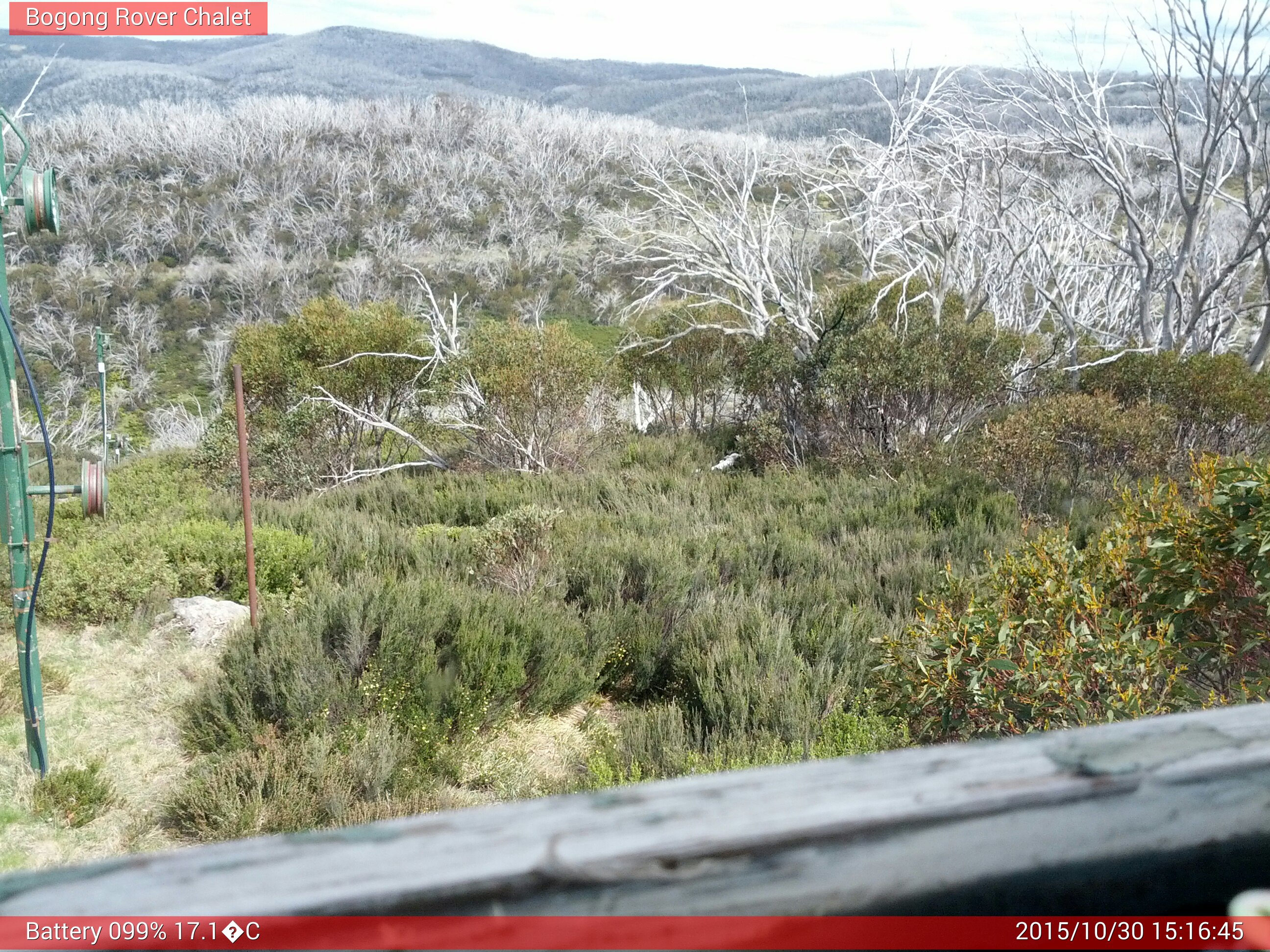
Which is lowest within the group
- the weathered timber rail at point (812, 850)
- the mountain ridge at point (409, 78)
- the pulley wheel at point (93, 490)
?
the pulley wheel at point (93, 490)

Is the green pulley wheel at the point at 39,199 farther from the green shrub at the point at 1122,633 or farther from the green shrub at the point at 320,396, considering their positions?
the green shrub at the point at 320,396

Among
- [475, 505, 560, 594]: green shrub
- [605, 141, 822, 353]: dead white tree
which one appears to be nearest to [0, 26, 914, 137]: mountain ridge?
[605, 141, 822, 353]: dead white tree

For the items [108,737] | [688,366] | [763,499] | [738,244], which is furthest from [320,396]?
[108,737]

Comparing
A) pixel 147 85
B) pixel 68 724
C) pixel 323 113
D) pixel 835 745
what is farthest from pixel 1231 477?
pixel 147 85

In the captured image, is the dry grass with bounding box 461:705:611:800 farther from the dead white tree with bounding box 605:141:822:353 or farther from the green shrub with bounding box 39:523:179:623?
the dead white tree with bounding box 605:141:822:353

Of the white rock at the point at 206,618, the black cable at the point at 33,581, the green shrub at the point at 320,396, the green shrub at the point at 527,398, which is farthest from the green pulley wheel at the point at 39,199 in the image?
the green shrub at the point at 320,396

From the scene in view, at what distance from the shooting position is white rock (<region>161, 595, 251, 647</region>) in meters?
5.70

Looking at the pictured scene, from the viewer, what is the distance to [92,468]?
3.93 m

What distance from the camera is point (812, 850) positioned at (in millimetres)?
595

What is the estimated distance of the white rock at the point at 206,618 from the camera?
5.70 metres
